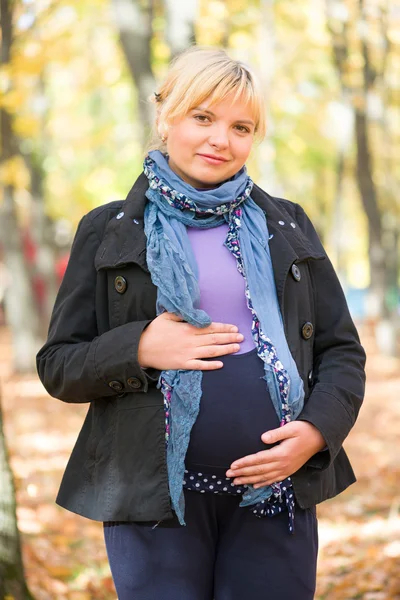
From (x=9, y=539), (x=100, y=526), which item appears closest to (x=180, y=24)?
(x=100, y=526)

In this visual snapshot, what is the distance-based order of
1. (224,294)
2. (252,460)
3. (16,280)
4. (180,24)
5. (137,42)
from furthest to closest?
(16,280) → (137,42) → (180,24) → (224,294) → (252,460)

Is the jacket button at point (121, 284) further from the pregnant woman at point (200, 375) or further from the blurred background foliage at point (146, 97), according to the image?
the blurred background foliage at point (146, 97)

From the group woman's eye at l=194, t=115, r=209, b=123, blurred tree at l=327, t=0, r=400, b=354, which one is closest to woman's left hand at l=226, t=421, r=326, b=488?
woman's eye at l=194, t=115, r=209, b=123

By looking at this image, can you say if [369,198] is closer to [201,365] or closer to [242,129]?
[242,129]

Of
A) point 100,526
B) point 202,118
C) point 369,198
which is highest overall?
point 369,198

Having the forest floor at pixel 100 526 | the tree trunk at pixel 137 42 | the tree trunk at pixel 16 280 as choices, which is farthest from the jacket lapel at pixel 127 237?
the tree trunk at pixel 16 280

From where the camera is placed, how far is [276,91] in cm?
2098

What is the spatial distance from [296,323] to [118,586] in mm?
925

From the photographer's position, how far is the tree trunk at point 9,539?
135 inches

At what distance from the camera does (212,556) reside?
98.3 inches

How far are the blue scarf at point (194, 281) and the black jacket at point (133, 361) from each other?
0.14 ft

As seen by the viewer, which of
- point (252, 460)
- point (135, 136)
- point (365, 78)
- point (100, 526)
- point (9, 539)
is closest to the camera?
point (252, 460)

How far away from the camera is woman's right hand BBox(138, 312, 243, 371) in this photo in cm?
Result: 240

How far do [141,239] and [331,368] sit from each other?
0.69 meters
